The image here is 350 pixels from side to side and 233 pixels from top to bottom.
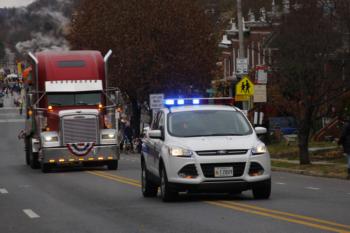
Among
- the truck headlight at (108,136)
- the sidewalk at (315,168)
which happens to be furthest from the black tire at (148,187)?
the truck headlight at (108,136)

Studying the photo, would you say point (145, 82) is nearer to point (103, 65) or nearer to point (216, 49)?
point (216, 49)

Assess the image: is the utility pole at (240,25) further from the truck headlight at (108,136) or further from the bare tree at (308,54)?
the truck headlight at (108,136)

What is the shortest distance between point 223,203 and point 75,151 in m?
17.2

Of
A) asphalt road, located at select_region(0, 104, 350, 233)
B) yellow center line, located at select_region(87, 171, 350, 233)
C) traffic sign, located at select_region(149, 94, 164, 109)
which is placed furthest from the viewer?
traffic sign, located at select_region(149, 94, 164, 109)

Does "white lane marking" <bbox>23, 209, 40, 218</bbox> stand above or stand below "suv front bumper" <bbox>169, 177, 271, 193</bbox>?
below

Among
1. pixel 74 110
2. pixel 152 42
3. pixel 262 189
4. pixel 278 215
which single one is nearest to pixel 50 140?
pixel 74 110

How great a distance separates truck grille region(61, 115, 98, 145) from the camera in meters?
35.6

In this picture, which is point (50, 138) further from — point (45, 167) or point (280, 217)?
point (280, 217)

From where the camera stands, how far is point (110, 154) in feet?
118

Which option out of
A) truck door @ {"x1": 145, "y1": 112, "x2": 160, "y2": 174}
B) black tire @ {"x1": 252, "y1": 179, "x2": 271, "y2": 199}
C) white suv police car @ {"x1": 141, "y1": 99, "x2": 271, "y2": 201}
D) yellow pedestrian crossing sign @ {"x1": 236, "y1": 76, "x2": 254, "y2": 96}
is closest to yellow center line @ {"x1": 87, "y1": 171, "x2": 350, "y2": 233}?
white suv police car @ {"x1": 141, "y1": 99, "x2": 271, "y2": 201}

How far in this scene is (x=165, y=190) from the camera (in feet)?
63.4

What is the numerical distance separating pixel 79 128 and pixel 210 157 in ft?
→ 57.5

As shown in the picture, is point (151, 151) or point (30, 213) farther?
point (151, 151)

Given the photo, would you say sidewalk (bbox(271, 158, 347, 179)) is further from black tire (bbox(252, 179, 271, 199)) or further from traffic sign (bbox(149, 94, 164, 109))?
traffic sign (bbox(149, 94, 164, 109))
